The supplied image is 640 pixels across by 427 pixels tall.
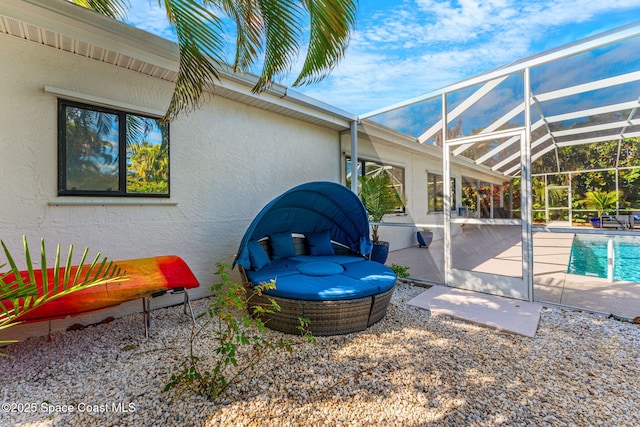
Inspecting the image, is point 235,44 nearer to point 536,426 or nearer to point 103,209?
point 103,209

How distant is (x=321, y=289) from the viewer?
147 inches

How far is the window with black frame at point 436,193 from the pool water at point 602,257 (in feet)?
6.66

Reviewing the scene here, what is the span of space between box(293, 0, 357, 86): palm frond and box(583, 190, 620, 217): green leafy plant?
4.43 meters

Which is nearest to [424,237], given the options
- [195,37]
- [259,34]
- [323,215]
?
[323,215]

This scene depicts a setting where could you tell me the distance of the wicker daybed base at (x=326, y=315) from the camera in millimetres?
3588

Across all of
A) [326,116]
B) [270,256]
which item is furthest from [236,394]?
[326,116]

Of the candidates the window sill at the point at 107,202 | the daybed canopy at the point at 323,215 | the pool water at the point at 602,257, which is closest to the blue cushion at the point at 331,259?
the daybed canopy at the point at 323,215

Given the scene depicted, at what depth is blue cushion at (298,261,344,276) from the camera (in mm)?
4403

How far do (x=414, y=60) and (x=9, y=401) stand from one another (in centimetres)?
860

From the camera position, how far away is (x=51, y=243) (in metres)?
3.86

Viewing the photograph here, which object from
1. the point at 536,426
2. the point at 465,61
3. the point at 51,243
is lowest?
the point at 536,426

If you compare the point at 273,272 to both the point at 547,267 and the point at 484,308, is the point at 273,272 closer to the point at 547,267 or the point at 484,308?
the point at 484,308

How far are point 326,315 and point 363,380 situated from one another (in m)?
0.95

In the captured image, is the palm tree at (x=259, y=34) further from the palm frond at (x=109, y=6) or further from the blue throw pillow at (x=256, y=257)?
the blue throw pillow at (x=256, y=257)
